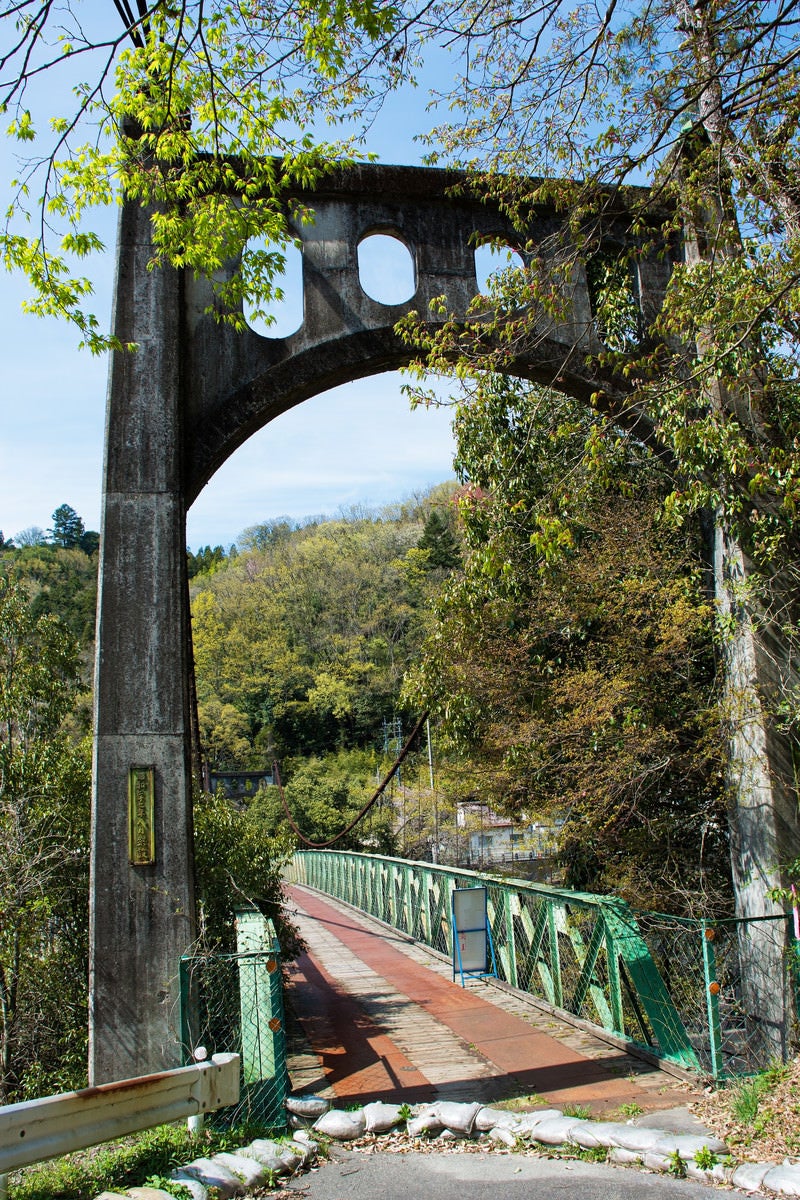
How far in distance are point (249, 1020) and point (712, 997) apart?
7.31 feet

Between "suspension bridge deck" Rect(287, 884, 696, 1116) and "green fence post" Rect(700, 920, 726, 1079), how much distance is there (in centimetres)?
20

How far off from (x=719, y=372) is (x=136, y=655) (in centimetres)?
350

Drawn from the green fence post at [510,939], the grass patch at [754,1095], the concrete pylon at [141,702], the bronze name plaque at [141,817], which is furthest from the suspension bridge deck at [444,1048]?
the bronze name plaque at [141,817]

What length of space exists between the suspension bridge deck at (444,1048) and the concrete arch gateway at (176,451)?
3.99 feet

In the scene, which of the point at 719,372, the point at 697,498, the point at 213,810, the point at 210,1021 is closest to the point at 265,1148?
the point at 210,1021

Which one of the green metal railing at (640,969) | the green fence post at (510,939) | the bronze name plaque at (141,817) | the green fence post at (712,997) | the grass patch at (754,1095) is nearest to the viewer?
the grass patch at (754,1095)

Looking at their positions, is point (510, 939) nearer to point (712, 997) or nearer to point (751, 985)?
point (751, 985)

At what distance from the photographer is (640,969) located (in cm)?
496

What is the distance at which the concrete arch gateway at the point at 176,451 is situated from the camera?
14.6ft

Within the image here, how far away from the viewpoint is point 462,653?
23.9 ft

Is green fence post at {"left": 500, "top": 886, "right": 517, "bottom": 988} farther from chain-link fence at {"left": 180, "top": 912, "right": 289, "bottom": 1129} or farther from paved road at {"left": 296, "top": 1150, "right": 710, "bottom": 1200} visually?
paved road at {"left": 296, "top": 1150, "right": 710, "bottom": 1200}

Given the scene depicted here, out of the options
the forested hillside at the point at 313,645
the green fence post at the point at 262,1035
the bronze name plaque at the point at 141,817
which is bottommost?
the green fence post at the point at 262,1035

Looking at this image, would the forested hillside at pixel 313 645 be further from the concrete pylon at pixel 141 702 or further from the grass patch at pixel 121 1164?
the grass patch at pixel 121 1164

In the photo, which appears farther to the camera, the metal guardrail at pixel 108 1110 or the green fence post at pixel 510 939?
the green fence post at pixel 510 939
